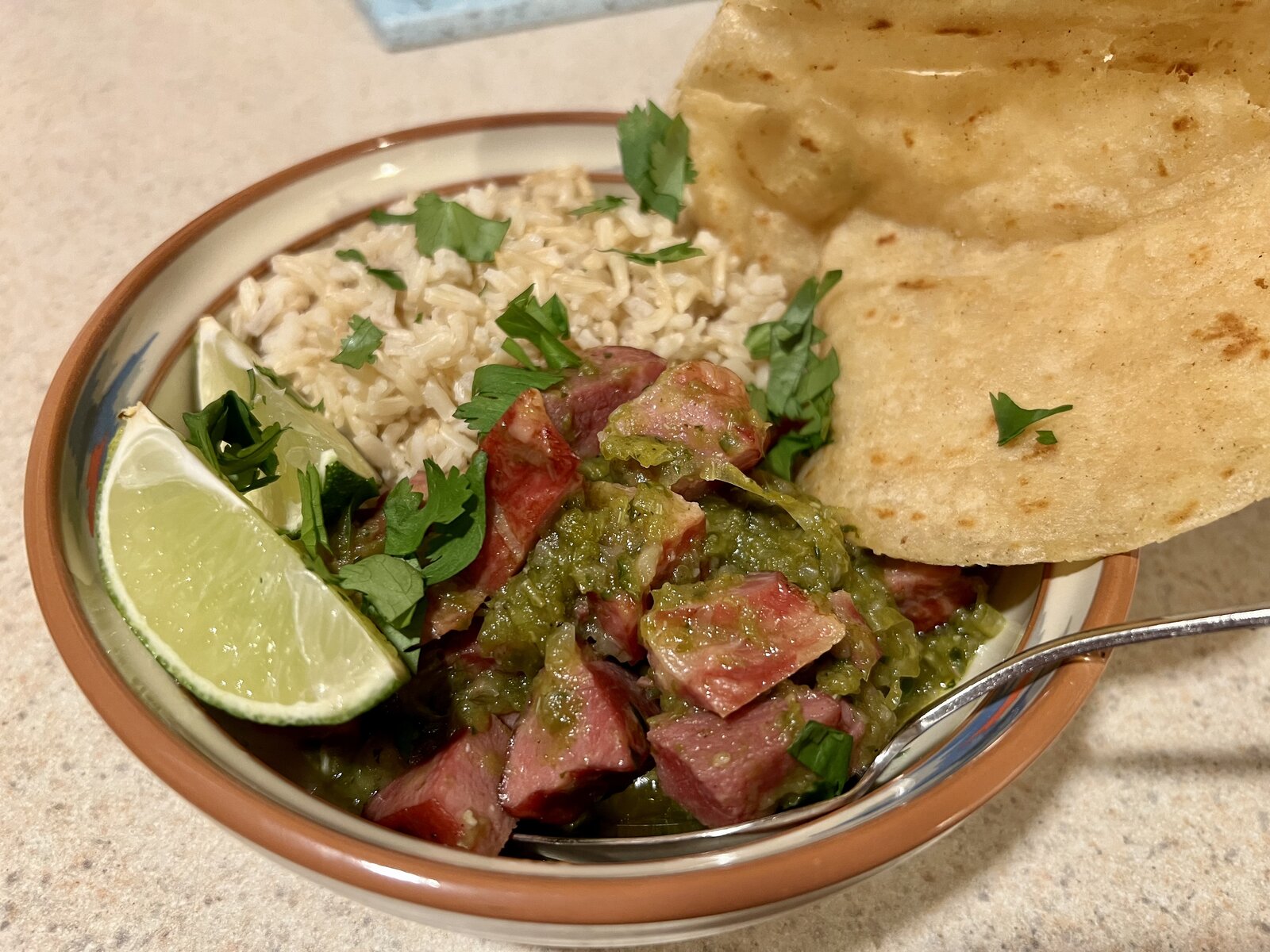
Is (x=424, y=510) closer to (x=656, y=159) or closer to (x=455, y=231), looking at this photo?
(x=455, y=231)

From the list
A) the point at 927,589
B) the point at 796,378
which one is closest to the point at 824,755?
the point at 927,589

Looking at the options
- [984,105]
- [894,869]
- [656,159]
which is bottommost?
[894,869]

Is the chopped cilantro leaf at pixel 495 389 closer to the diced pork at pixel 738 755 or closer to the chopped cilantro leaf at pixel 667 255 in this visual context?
the chopped cilantro leaf at pixel 667 255

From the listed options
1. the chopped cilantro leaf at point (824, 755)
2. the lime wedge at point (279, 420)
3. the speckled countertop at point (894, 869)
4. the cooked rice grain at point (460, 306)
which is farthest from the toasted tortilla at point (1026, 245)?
the lime wedge at point (279, 420)

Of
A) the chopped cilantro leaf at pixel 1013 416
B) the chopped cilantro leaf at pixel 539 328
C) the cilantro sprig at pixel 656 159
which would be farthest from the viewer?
the cilantro sprig at pixel 656 159

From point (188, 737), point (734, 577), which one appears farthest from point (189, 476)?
point (734, 577)

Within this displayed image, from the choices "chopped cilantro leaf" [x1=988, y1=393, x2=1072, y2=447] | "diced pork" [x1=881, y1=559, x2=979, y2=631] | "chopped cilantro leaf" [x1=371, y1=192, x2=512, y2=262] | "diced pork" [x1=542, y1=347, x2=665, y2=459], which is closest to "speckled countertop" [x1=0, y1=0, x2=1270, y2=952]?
"diced pork" [x1=881, y1=559, x2=979, y2=631]
